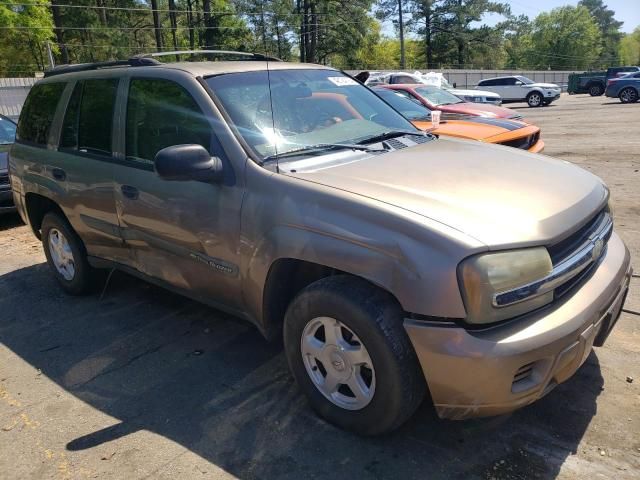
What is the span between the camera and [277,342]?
371cm

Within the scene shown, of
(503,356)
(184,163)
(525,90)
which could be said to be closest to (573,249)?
(503,356)

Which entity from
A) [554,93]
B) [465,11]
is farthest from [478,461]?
[465,11]

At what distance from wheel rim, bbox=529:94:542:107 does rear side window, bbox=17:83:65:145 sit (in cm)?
2734

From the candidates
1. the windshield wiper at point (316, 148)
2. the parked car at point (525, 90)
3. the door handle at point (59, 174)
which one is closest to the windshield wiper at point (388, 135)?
the windshield wiper at point (316, 148)

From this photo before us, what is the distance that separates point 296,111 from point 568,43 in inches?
3733

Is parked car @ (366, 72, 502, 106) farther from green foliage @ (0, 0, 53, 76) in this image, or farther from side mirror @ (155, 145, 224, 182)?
green foliage @ (0, 0, 53, 76)

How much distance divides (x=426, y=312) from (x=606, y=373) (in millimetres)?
1565

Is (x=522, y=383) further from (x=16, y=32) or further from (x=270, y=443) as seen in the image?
(x=16, y=32)

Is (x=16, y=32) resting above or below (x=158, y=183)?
above

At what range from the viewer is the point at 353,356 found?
8.41 ft

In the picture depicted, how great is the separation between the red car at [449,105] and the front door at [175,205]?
6657 mm

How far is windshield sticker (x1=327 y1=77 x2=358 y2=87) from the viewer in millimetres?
3920

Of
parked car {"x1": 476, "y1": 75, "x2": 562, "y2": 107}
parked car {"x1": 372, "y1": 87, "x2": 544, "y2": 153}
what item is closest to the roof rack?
parked car {"x1": 372, "y1": 87, "x2": 544, "y2": 153}

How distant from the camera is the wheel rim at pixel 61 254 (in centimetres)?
465
